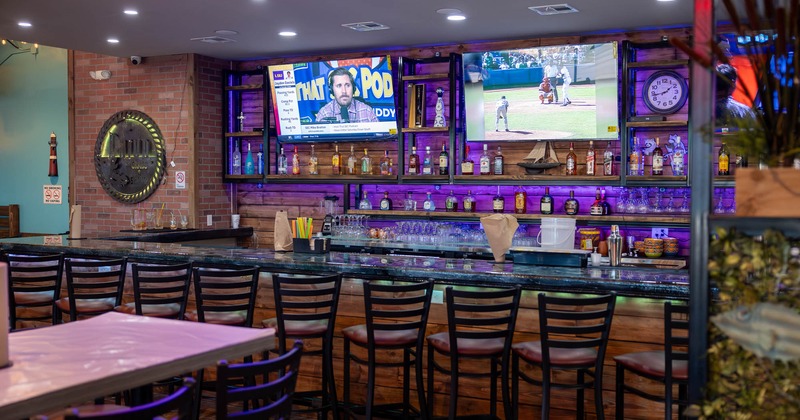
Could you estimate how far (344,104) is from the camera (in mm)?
7980

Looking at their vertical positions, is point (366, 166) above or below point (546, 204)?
above

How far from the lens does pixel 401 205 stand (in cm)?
809

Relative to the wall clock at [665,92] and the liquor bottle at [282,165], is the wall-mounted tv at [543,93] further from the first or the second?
the liquor bottle at [282,165]

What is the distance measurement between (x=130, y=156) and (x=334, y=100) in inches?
100

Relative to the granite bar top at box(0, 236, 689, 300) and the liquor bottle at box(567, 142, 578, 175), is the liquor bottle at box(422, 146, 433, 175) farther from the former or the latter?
the granite bar top at box(0, 236, 689, 300)

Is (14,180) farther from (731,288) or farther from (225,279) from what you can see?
(731,288)

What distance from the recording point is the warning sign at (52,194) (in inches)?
385

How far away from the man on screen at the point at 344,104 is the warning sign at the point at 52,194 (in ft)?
12.7

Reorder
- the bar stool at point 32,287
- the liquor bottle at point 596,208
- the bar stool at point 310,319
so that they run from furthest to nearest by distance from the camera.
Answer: the liquor bottle at point 596,208 → the bar stool at point 32,287 → the bar stool at point 310,319

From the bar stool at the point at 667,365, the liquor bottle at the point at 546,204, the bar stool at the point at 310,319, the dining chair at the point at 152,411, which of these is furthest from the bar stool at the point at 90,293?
the liquor bottle at the point at 546,204

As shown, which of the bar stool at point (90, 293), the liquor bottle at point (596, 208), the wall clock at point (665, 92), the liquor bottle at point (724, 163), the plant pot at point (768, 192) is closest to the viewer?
the plant pot at point (768, 192)

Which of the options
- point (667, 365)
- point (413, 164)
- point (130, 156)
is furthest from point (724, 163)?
point (130, 156)

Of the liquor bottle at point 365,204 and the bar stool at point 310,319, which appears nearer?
the bar stool at point 310,319

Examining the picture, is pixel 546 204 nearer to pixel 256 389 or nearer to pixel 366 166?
pixel 366 166
